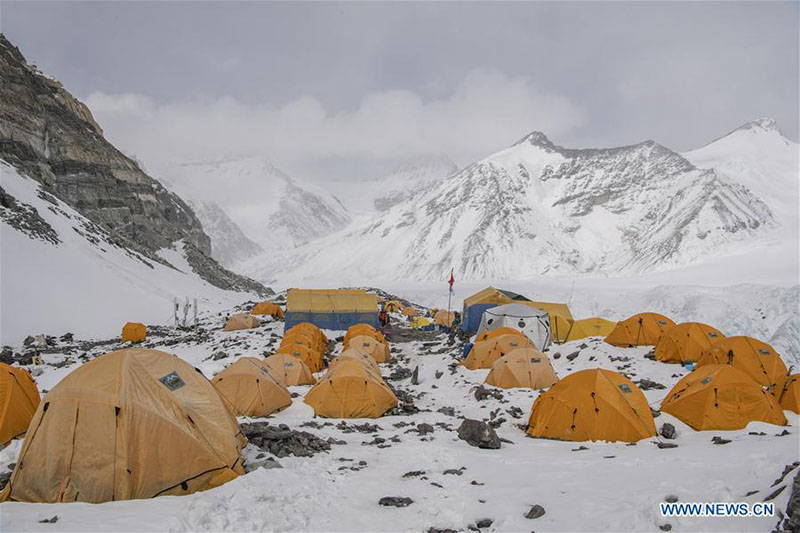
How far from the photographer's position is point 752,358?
15.9 metres

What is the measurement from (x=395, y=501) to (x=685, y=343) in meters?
15.5

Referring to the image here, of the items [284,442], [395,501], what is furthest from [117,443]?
[395,501]

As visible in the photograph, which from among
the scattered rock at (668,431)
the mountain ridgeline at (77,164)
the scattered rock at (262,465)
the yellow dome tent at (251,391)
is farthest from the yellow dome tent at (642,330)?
the mountain ridgeline at (77,164)

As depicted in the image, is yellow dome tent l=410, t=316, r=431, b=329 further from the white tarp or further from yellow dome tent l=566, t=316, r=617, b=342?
the white tarp

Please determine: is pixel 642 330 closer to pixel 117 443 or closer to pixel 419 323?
pixel 117 443

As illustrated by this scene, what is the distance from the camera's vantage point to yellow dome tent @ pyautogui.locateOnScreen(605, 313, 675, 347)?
68.0ft

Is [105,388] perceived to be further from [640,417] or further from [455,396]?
[455,396]

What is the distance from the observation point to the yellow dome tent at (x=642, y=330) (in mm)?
20734

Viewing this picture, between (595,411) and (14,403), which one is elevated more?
(14,403)

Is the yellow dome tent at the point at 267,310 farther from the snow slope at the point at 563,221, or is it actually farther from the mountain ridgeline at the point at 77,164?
the snow slope at the point at 563,221

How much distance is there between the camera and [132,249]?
50.3 meters

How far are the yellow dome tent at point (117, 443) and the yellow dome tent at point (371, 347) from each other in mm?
16427

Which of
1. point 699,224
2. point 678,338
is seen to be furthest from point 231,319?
point 699,224

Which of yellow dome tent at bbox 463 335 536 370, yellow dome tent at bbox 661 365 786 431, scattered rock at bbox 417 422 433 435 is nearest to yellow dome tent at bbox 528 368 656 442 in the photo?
yellow dome tent at bbox 661 365 786 431
